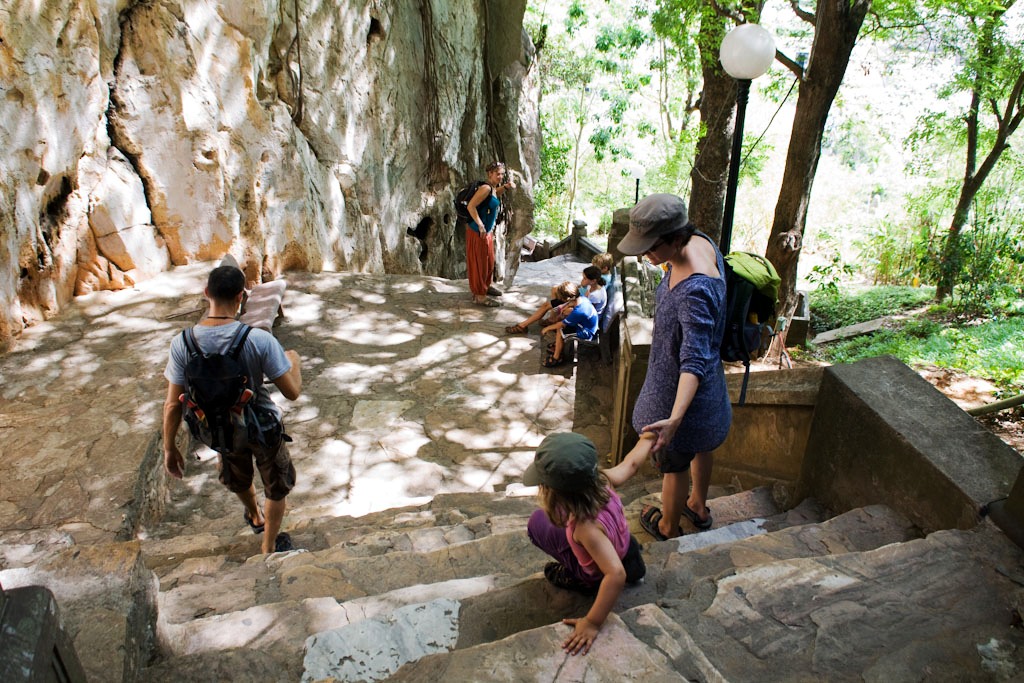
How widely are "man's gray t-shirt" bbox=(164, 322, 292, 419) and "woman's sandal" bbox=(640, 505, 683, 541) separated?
5.89 feet

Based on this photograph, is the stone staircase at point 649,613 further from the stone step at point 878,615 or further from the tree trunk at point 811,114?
the tree trunk at point 811,114

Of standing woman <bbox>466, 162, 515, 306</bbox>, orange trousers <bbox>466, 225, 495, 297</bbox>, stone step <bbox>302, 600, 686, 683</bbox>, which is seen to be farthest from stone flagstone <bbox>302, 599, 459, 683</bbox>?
orange trousers <bbox>466, 225, 495, 297</bbox>

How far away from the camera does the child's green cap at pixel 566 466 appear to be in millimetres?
1930

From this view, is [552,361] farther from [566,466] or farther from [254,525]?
[566,466]

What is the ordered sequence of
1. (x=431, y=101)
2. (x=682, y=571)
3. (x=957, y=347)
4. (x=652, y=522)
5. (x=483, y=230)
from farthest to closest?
(x=431, y=101) → (x=957, y=347) → (x=483, y=230) → (x=652, y=522) → (x=682, y=571)

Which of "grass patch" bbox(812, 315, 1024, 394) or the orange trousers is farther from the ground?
the orange trousers

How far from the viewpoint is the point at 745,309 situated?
2605 millimetres

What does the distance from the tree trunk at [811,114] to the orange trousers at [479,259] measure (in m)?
3.59

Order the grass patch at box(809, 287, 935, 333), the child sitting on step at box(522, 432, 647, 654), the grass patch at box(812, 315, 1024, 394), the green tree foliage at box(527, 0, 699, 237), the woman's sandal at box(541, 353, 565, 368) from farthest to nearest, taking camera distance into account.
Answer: the green tree foliage at box(527, 0, 699, 237) < the grass patch at box(809, 287, 935, 333) < the grass patch at box(812, 315, 1024, 394) < the woman's sandal at box(541, 353, 565, 368) < the child sitting on step at box(522, 432, 647, 654)

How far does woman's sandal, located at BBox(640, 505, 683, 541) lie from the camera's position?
3.00 m

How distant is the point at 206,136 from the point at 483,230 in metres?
2.82

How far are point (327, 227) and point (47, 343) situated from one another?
386 cm

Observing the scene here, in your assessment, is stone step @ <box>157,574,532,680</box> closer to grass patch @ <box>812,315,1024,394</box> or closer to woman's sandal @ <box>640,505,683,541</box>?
woman's sandal @ <box>640,505,683,541</box>

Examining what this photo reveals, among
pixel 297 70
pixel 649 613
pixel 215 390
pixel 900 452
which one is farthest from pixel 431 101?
pixel 649 613
